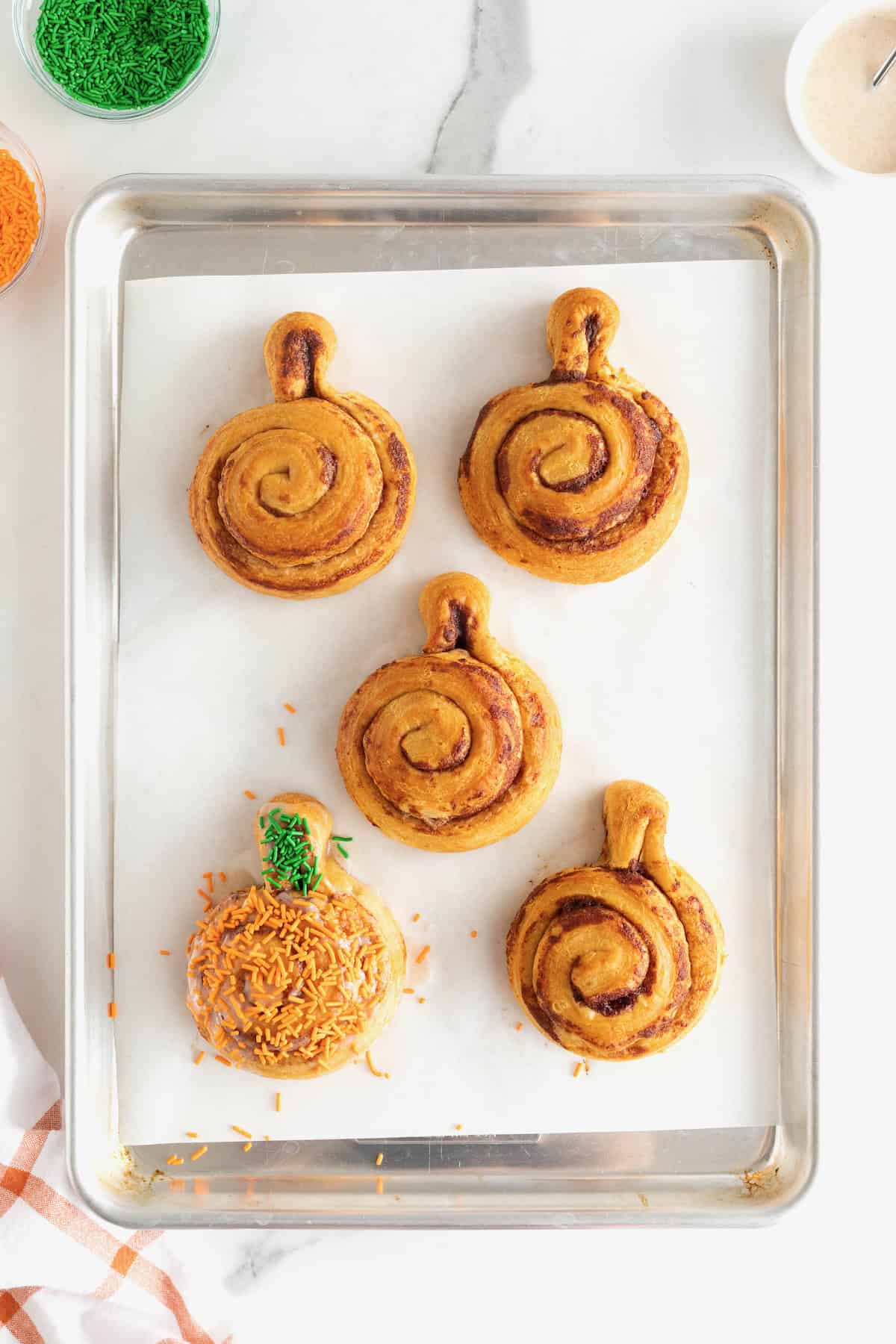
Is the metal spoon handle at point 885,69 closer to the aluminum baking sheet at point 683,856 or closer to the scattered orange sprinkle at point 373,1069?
the aluminum baking sheet at point 683,856

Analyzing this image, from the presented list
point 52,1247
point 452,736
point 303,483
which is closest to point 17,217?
point 303,483

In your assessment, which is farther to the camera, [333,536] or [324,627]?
[324,627]

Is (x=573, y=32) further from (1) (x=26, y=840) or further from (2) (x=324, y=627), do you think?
(1) (x=26, y=840)

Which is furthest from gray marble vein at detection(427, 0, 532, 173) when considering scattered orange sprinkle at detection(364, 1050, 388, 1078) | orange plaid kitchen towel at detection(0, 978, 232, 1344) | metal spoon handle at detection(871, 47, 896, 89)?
orange plaid kitchen towel at detection(0, 978, 232, 1344)

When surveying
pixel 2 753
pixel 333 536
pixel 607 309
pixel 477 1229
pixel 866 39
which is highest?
pixel 866 39

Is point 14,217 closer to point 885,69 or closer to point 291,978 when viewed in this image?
point 291,978

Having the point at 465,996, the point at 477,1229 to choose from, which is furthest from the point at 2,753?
the point at 477,1229
